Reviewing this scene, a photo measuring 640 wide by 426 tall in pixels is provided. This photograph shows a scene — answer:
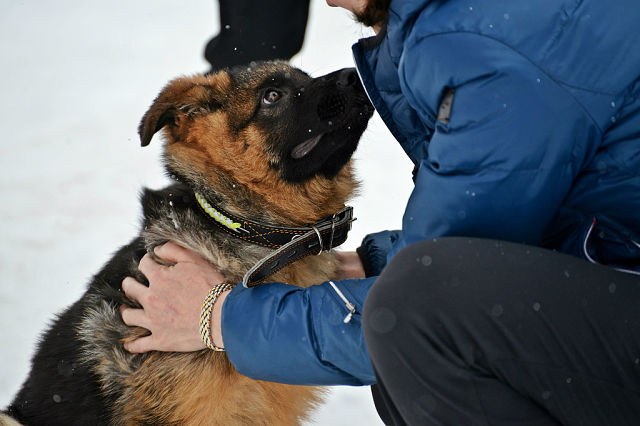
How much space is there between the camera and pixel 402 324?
68.5 inches

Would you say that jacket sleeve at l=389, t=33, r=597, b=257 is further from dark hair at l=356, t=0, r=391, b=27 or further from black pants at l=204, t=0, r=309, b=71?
black pants at l=204, t=0, r=309, b=71

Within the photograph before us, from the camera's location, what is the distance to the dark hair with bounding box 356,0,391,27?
2.17m

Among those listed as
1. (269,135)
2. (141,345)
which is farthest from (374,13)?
(141,345)

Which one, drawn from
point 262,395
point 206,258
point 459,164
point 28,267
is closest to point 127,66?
point 28,267

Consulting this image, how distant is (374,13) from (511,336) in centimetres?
129

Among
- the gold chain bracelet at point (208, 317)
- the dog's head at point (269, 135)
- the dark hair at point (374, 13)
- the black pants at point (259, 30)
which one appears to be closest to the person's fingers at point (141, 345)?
the gold chain bracelet at point (208, 317)

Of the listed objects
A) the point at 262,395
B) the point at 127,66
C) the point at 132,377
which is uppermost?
the point at 127,66

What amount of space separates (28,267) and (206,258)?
7.81 feet

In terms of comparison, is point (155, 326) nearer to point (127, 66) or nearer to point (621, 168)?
point (621, 168)

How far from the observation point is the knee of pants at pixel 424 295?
1712 millimetres

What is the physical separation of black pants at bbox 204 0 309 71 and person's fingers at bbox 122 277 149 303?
Result: 1.88m

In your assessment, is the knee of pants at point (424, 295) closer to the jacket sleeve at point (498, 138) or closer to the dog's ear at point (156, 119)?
the jacket sleeve at point (498, 138)

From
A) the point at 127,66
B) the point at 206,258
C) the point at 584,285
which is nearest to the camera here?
the point at 584,285

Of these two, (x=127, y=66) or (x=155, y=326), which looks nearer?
(x=155, y=326)
